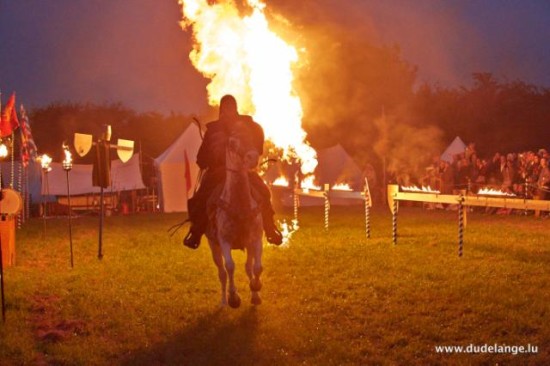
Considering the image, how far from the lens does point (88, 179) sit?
38438 millimetres

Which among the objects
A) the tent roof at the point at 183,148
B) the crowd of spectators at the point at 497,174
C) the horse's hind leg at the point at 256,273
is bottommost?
the horse's hind leg at the point at 256,273

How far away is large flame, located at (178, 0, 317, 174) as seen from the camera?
17188 millimetres

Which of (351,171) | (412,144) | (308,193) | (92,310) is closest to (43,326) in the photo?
(92,310)

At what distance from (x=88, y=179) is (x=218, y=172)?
104 ft

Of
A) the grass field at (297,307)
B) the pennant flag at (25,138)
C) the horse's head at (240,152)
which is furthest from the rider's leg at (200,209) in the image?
the pennant flag at (25,138)

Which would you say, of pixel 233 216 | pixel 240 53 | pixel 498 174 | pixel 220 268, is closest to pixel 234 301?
pixel 220 268

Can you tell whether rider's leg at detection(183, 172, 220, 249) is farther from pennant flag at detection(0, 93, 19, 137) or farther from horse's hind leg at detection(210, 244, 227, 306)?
pennant flag at detection(0, 93, 19, 137)

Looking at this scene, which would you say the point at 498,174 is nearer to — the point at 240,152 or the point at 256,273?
the point at 256,273

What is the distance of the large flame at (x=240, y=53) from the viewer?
1719 centimetres

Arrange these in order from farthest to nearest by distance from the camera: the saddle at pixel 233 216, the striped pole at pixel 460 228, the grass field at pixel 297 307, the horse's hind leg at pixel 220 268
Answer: the striped pole at pixel 460 228 → the horse's hind leg at pixel 220 268 → the saddle at pixel 233 216 → the grass field at pixel 297 307

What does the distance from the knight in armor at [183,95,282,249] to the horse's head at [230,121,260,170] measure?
59 centimetres

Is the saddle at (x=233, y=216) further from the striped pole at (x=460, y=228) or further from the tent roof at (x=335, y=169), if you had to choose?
the tent roof at (x=335, y=169)

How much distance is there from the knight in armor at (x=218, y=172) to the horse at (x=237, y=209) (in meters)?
0.31

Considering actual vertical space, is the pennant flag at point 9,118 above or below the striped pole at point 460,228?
above
